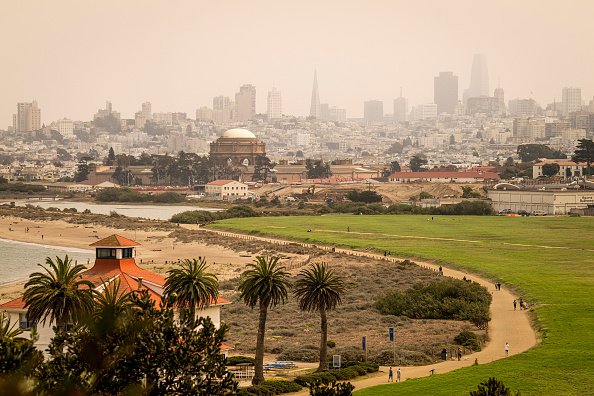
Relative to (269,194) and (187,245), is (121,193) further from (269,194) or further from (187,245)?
(187,245)

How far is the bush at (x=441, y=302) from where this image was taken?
48500 millimetres

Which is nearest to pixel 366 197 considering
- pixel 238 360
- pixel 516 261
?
pixel 516 261

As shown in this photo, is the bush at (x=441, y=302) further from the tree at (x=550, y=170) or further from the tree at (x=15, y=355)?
the tree at (x=550, y=170)

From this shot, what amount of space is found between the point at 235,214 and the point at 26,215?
21736 mm

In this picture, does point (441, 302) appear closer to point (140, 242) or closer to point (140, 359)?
point (140, 359)

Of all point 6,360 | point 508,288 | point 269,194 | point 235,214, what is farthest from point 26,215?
point 6,360

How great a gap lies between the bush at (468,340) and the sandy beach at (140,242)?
2246 centimetres

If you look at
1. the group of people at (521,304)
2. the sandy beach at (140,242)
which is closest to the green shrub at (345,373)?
the group of people at (521,304)

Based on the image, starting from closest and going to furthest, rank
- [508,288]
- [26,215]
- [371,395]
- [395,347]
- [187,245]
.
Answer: [371,395], [395,347], [508,288], [187,245], [26,215]

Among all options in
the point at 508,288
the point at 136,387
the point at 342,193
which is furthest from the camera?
the point at 342,193

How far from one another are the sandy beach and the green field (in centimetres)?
893

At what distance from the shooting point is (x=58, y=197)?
173375mm

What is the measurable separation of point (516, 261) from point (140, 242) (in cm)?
3245

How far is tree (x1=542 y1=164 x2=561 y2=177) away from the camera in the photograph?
515 ft
